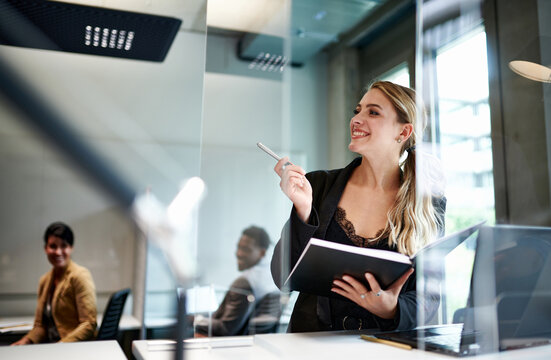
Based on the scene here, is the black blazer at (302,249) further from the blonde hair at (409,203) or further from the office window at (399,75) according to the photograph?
the office window at (399,75)

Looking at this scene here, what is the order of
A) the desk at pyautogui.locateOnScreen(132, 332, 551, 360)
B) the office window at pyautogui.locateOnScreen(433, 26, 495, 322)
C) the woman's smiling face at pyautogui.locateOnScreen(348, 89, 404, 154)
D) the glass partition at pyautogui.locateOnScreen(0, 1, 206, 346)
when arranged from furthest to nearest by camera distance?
the glass partition at pyautogui.locateOnScreen(0, 1, 206, 346)
the woman's smiling face at pyautogui.locateOnScreen(348, 89, 404, 154)
the office window at pyautogui.locateOnScreen(433, 26, 495, 322)
the desk at pyautogui.locateOnScreen(132, 332, 551, 360)

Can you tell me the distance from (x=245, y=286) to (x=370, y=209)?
142 cm

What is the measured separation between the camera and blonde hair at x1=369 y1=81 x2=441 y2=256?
145 centimetres

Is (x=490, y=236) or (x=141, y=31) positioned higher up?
(x=141, y=31)

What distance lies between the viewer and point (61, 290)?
271cm

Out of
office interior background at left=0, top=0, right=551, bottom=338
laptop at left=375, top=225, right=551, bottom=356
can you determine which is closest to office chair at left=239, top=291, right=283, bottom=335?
office interior background at left=0, top=0, right=551, bottom=338

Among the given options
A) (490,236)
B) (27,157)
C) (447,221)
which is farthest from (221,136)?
(490,236)

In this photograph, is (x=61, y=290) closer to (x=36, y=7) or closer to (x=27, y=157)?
(x=27, y=157)

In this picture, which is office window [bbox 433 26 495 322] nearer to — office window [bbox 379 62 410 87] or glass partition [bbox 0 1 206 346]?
office window [bbox 379 62 410 87]

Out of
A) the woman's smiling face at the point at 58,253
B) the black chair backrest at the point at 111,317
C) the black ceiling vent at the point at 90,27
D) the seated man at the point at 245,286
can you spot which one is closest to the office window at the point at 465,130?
the black ceiling vent at the point at 90,27

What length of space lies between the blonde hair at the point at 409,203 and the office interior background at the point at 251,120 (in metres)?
0.06

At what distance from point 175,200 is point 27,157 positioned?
109 cm

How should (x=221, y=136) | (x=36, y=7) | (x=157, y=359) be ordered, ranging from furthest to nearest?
(x=221, y=136)
(x=36, y=7)
(x=157, y=359)

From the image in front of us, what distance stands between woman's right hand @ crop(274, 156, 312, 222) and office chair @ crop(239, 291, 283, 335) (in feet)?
4.33
